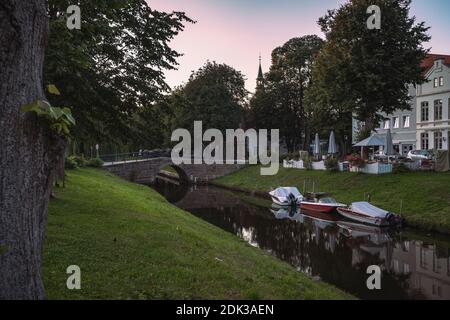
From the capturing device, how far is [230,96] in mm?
63375

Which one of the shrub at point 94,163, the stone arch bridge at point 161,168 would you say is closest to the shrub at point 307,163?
the stone arch bridge at point 161,168

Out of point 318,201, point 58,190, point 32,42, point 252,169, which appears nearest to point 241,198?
point 318,201

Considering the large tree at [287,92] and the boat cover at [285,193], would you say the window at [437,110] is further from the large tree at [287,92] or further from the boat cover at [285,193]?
the boat cover at [285,193]

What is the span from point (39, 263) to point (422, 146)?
52.2 metres

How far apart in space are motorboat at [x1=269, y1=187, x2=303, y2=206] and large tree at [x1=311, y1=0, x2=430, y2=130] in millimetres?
8750

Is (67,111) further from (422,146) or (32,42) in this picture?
(422,146)

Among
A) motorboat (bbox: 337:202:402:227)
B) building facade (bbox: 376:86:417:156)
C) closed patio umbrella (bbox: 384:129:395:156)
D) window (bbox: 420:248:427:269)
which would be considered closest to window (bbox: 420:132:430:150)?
building facade (bbox: 376:86:417:156)

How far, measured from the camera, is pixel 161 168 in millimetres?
57344

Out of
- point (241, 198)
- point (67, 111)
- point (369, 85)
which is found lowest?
point (241, 198)

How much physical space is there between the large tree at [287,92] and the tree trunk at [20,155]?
6262cm

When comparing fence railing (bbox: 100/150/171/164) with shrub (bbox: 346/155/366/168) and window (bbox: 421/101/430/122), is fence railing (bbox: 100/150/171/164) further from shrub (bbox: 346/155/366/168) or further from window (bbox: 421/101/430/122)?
window (bbox: 421/101/430/122)

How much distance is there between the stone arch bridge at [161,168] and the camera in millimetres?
53188

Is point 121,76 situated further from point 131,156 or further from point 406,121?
point 406,121

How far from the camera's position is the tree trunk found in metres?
4.82
